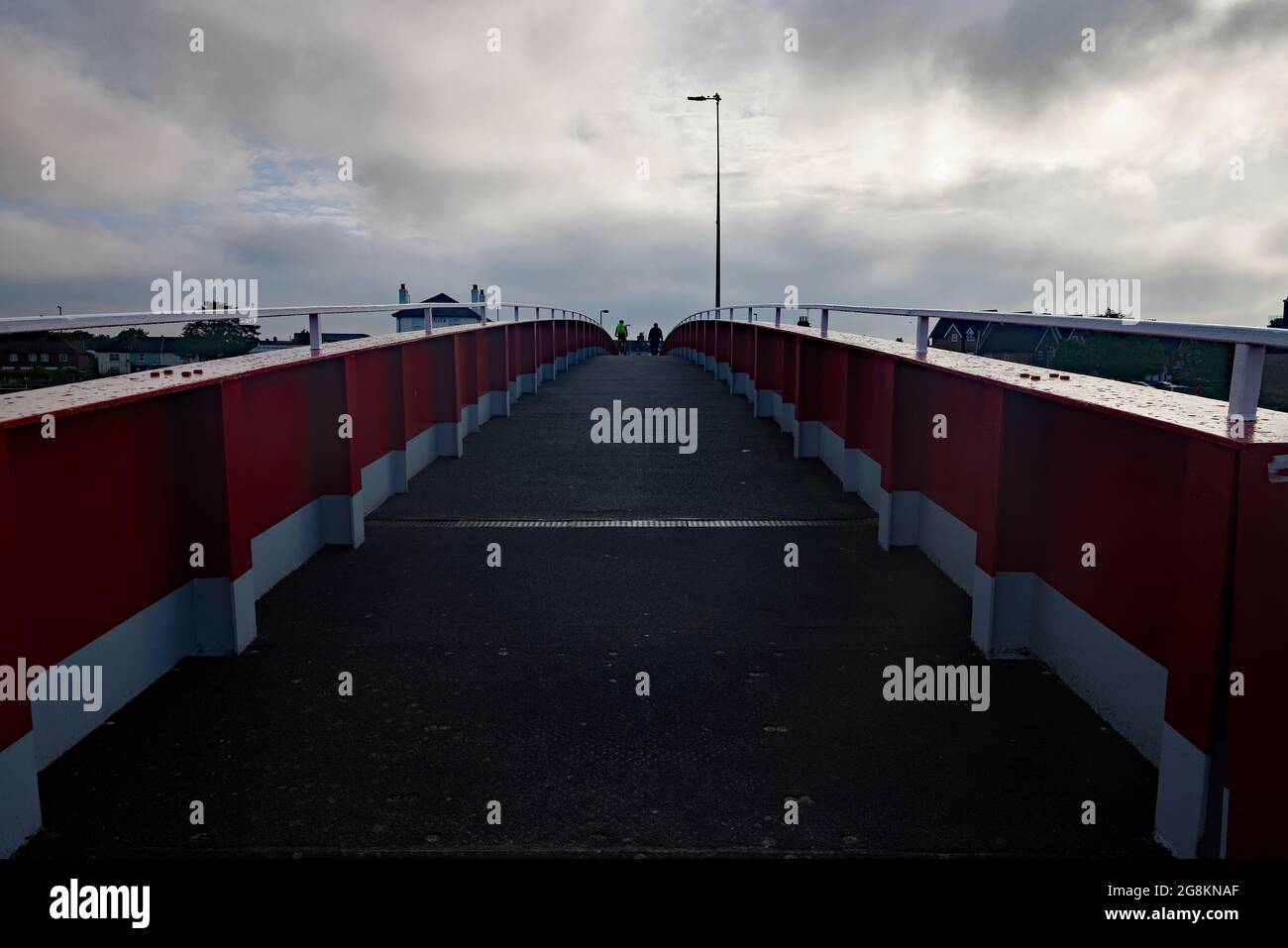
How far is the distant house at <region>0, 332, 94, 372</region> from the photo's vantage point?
13.1 feet

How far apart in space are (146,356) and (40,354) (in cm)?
185

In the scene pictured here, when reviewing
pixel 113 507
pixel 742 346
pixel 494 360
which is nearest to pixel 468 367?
pixel 494 360

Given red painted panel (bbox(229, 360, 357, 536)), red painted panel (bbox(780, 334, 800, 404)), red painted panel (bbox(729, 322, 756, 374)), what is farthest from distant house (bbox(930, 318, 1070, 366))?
red painted panel (bbox(729, 322, 756, 374))

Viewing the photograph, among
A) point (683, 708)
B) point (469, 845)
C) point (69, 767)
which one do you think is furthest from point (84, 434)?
point (683, 708)

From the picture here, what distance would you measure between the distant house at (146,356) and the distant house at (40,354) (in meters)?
0.14

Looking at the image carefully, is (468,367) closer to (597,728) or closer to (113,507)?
(113,507)

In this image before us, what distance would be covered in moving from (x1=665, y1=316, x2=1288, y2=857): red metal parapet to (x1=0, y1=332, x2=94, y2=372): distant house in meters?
4.55

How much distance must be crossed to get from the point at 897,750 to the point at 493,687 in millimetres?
2116

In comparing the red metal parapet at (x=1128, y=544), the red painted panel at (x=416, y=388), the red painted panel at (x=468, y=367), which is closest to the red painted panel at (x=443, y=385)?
the red painted panel at (x=416, y=388)

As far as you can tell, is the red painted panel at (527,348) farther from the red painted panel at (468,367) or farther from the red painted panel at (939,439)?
the red painted panel at (939,439)

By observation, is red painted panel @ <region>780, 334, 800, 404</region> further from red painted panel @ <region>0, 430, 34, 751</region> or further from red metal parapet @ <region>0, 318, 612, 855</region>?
red painted panel @ <region>0, 430, 34, 751</region>

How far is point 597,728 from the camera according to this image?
4824 millimetres

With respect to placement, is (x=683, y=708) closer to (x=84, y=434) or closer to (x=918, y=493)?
(x=84, y=434)
